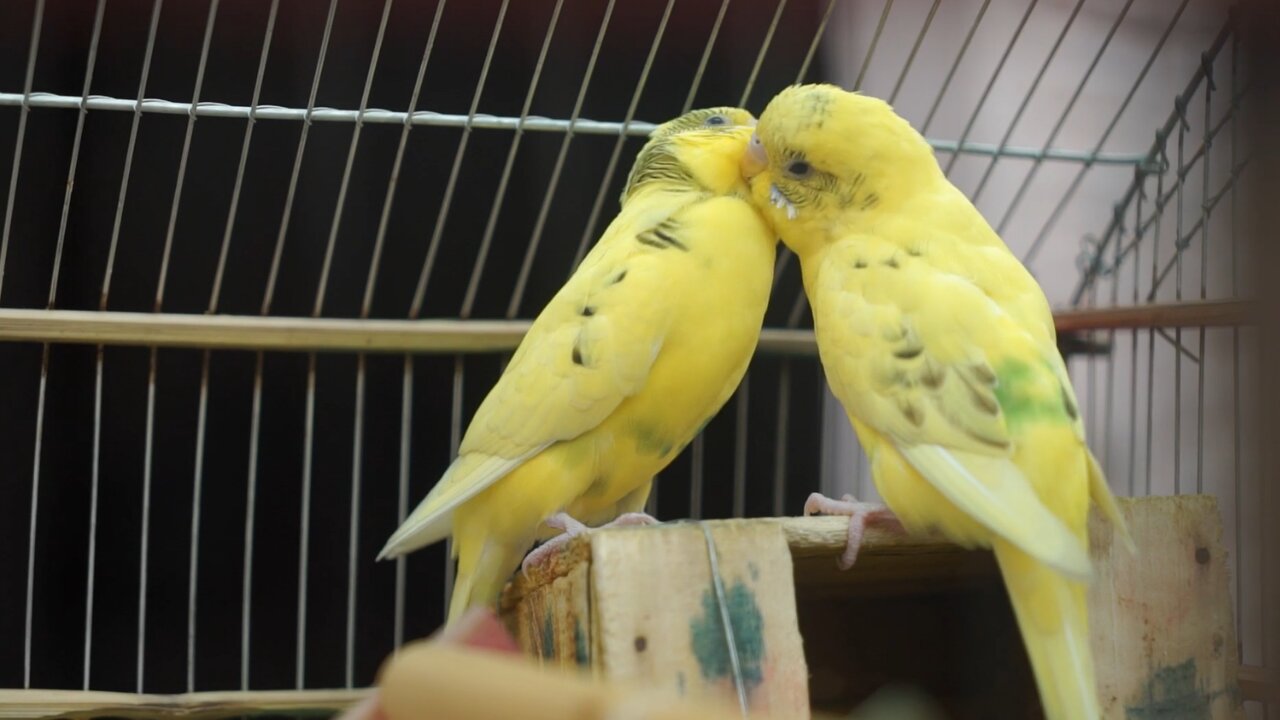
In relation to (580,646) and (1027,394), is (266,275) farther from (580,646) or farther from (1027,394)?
(1027,394)

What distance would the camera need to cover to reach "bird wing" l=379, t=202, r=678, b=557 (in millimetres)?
1027

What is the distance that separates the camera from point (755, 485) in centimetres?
156

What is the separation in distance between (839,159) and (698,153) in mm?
174

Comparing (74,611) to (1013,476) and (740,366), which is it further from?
(1013,476)

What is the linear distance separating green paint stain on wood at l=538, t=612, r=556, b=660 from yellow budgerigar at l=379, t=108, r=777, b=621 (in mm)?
71

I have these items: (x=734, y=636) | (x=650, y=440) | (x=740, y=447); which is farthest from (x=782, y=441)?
(x=734, y=636)

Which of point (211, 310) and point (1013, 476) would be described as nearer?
point (1013, 476)

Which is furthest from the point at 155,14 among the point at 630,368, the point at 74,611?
the point at 74,611

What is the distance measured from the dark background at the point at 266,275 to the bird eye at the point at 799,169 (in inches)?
14.2

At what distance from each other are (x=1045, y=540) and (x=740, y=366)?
37 cm

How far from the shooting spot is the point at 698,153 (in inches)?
46.1

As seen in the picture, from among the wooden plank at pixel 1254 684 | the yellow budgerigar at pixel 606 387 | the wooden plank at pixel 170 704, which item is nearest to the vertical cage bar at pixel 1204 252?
the wooden plank at pixel 1254 684

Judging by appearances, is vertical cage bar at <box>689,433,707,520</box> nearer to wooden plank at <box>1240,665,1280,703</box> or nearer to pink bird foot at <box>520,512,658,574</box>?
pink bird foot at <box>520,512,658,574</box>

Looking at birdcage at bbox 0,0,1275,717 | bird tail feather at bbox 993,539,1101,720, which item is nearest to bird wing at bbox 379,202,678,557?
birdcage at bbox 0,0,1275,717
